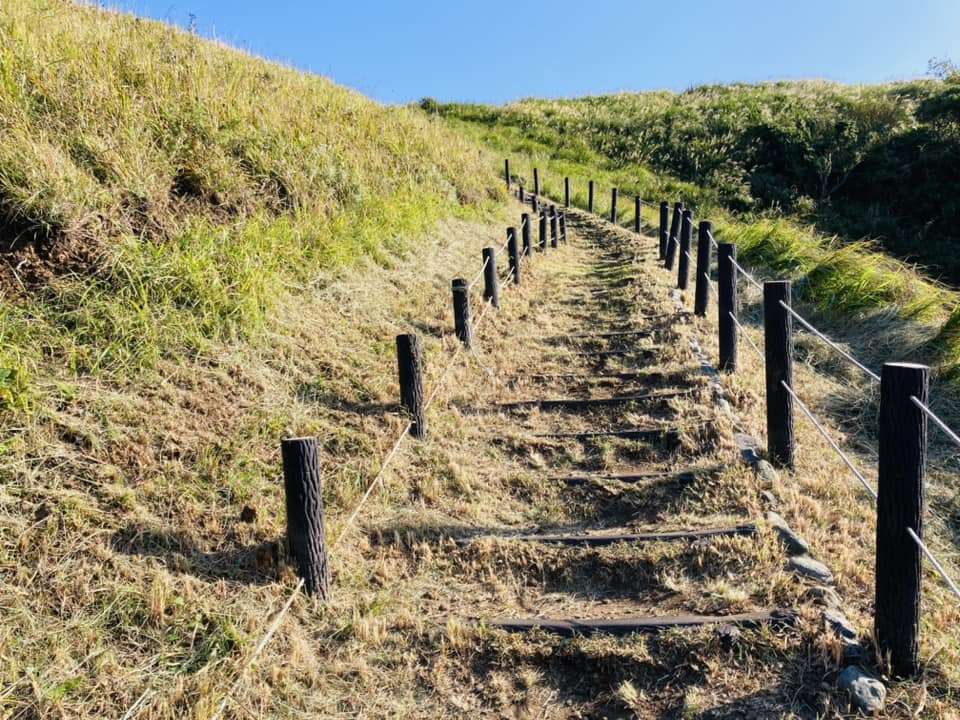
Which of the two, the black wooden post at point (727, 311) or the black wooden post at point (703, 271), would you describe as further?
the black wooden post at point (703, 271)

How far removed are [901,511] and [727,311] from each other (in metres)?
3.57

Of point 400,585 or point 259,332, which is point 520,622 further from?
point 259,332

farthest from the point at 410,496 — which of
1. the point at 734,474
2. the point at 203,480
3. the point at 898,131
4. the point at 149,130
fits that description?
the point at 898,131

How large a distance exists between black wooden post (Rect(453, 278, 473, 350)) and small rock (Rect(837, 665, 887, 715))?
14.9 ft

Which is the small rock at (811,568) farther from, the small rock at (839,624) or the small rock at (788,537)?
the small rock at (839,624)

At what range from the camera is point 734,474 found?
14.5 ft

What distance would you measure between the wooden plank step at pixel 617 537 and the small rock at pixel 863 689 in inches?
39.6

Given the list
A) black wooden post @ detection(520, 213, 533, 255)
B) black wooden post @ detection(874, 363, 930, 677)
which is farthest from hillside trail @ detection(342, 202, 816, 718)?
black wooden post @ detection(520, 213, 533, 255)

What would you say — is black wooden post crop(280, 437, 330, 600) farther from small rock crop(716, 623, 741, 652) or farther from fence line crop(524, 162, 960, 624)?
fence line crop(524, 162, 960, 624)

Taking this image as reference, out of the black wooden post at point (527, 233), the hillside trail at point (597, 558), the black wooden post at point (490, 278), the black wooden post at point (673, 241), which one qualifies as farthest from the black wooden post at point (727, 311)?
the black wooden post at point (527, 233)

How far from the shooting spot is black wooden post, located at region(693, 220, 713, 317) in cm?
787

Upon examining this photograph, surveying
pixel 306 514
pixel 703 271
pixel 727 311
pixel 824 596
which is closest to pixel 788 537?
pixel 824 596

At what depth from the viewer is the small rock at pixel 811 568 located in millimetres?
3422

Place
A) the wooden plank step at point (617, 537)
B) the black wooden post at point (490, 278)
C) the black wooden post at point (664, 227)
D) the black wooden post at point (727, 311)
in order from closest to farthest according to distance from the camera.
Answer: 1. the wooden plank step at point (617, 537)
2. the black wooden post at point (727, 311)
3. the black wooden post at point (490, 278)
4. the black wooden post at point (664, 227)
